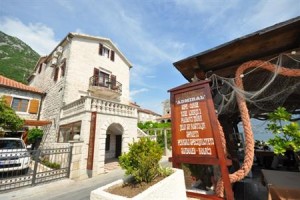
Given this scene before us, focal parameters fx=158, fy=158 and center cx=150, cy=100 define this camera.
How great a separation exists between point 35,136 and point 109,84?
25.6 feet

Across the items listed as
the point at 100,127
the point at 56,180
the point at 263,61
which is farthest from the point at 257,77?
the point at 56,180

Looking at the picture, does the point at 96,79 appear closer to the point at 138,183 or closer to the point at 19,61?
the point at 138,183

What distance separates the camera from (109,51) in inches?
700

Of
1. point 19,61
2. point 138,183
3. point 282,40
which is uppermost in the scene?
point 19,61

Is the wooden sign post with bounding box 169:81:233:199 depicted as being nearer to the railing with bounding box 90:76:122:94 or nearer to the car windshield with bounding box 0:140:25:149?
the car windshield with bounding box 0:140:25:149

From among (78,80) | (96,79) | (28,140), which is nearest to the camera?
(28,140)

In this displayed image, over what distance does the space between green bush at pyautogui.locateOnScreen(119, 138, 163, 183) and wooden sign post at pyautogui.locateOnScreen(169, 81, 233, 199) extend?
1.86 ft

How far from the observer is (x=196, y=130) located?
3.72m

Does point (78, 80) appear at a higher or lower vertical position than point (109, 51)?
lower

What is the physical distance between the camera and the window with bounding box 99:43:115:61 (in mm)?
16728

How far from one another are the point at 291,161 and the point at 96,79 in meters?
15.1

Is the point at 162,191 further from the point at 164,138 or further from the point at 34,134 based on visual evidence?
the point at 34,134

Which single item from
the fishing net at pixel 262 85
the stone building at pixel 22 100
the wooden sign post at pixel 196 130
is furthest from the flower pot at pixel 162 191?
the stone building at pixel 22 100

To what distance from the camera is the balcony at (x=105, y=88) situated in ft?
48.5
